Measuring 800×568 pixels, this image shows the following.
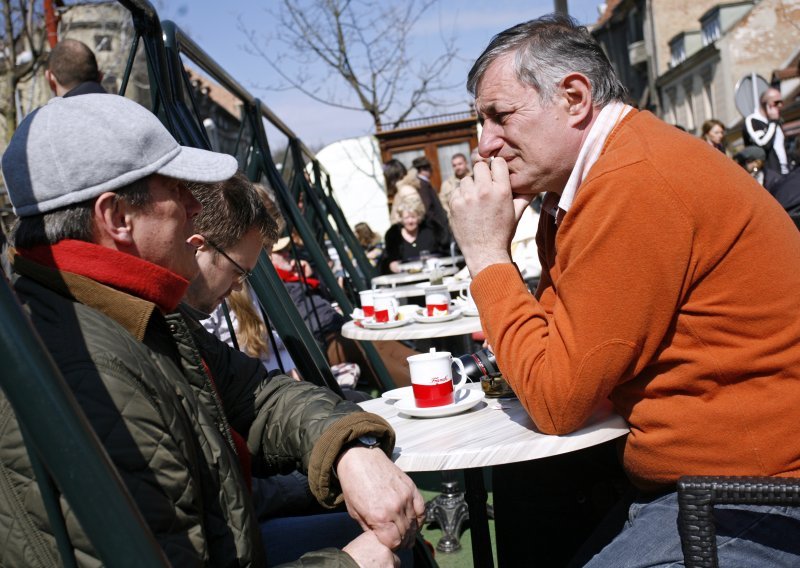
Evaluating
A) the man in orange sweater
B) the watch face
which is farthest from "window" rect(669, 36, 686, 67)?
the watch face

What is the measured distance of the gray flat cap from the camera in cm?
Answer: 142

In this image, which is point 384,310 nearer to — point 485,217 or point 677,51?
point 485,217

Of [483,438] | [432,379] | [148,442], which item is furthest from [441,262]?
[148,442]

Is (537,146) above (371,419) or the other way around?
above

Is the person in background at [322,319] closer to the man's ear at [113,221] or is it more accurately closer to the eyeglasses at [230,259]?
the eyeglasses at [230,259]

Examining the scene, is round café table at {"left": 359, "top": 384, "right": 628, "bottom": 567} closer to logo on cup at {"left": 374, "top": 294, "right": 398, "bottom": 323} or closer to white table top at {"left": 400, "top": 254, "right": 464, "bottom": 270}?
logo on cup at {"left": 374, "top": 294, "right": 398, "bottom": 323}

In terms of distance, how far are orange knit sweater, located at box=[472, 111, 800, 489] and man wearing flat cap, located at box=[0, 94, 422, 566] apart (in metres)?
0.49

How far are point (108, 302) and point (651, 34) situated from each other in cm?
4999

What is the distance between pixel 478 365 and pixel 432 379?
1.33 feet

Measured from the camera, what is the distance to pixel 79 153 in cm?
142

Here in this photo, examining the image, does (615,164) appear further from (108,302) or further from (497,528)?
(497,528)

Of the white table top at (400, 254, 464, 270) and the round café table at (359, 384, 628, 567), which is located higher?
the round café table at (359, 384, 628, 567)

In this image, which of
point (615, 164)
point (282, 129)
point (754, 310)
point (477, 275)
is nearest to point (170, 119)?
point (477, 275)

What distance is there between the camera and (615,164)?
1698mm
